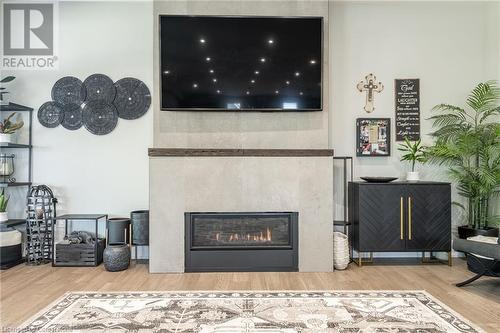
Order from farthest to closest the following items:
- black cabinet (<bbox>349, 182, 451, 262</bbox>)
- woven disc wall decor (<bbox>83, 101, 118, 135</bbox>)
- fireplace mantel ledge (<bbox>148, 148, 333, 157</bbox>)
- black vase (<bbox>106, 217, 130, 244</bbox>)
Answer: woven disc wall decor (<bbox>83, 101, 118, 135</bbox>), black vase (<bbox>106, 217, 130, 244</bbox>), black cabinet (<bbox>349, 182, 451, 262</bbox>), fireplace mantel ledge (<bbox>148, 148, 333, 157</bbox>)

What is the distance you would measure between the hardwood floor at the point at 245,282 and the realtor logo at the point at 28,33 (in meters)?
2.44

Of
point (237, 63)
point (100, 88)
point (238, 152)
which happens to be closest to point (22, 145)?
point (100, 88)

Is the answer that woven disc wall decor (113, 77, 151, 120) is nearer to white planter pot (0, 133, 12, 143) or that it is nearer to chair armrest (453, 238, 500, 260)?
white planter pot (0, 133, 12, 143)

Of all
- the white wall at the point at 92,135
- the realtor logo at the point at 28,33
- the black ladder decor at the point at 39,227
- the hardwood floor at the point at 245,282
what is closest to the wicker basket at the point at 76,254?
the hardwood floor at the point at 245,282

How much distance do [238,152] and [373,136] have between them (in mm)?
1742

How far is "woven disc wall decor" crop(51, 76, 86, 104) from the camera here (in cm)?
408

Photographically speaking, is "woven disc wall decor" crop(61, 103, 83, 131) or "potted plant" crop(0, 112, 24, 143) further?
"woven disc wall decor" crop(61, 103, 83, 131)

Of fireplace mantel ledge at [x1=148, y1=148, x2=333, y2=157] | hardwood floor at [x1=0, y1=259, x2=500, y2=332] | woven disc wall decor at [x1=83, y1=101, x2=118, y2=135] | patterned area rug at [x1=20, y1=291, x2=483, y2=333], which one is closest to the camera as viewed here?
patterned area rug at [x1=20, y1=291, x2=483, y2=333]

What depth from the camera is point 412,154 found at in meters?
3.88

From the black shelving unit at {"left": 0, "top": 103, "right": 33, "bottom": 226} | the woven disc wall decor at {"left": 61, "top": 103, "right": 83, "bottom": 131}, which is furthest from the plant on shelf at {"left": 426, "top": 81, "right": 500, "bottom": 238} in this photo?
the black shelving unit at {"left": 0, "top": 103, "right": 33, "bottom": 226}

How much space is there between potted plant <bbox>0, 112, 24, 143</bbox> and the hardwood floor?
1.45 m

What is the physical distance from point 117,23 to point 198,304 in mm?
3399

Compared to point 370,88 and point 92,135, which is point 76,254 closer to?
point 92,135

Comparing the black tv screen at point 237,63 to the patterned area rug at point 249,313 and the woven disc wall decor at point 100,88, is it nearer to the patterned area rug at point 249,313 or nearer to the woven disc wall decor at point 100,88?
the woven disc wall decor at point 100,88
